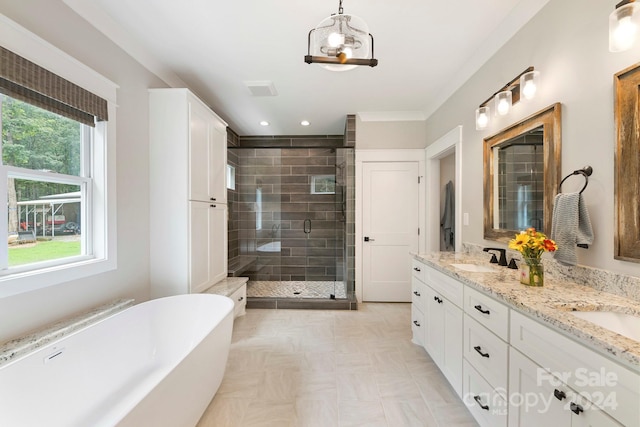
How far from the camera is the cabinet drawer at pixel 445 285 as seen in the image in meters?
1.76

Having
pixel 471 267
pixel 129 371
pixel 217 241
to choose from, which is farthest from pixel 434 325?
pixel 217 241

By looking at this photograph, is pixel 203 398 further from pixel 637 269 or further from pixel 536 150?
pixel 536 150

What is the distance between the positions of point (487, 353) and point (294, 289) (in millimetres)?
3075

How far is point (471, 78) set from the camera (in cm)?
249

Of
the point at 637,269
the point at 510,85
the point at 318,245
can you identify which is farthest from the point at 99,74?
the point at 318,245

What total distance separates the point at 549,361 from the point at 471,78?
2388 mm

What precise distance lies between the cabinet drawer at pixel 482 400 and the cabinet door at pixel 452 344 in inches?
3.2

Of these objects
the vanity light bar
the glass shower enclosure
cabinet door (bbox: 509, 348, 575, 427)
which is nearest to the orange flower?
cabinet door (bbox: 509, 348, 575, 427)

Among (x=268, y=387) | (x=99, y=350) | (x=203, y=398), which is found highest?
(x=99, y=350)

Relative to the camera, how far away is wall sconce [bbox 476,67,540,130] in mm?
1663

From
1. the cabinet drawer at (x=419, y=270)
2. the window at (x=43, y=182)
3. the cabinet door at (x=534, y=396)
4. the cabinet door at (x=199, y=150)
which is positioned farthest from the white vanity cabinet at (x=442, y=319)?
the window at (x=43, y=182)

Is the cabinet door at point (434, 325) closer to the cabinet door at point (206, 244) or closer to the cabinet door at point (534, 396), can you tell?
the cabinet door at point (534, 396)

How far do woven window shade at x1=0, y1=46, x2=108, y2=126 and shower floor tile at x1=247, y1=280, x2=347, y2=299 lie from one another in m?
2.68

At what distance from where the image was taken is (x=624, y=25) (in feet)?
3.55
